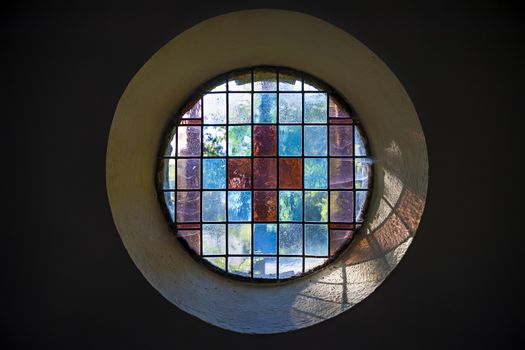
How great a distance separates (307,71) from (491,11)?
1.12 metres

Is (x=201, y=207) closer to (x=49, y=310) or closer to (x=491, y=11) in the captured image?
(x=49, y=310)

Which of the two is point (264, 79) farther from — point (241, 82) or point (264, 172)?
point (264, 172)

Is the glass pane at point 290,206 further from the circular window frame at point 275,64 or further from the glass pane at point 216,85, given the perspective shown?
the glass pane at point 216,85

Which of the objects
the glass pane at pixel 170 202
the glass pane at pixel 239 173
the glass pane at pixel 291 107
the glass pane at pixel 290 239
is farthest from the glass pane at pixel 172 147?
the glass pane at pixel 290 239

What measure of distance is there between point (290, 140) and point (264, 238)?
2.06ft

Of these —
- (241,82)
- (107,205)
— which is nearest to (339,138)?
(241,82)

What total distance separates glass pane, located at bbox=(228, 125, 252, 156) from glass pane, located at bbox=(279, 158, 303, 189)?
221mm

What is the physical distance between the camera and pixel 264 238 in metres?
3.22

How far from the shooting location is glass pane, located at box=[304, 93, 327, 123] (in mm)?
3219

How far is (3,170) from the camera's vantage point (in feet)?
8.04

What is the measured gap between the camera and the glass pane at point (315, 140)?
3.21 metres

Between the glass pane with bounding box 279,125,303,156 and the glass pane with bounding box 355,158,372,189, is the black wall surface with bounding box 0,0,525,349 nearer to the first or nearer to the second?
the glass pane with bounding box 355,158,372,189

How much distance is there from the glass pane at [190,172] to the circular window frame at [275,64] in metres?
0.17

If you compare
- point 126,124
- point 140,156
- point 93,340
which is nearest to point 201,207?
point 140,156
